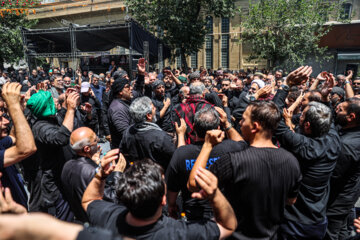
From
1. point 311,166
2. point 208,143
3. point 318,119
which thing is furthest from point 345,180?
point 208,143

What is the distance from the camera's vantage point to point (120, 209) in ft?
4.61

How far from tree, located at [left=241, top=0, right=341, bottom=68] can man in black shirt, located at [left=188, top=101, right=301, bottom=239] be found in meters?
17.2

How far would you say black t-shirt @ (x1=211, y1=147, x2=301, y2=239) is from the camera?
1604 mm

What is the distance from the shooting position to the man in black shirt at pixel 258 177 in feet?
5.27

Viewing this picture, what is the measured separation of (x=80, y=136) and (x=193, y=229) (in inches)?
59.1

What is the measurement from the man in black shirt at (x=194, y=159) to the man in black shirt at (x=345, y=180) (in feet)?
3.91

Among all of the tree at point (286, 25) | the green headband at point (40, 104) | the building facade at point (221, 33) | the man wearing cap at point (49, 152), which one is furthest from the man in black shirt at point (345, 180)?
the tree at point (286, 25)

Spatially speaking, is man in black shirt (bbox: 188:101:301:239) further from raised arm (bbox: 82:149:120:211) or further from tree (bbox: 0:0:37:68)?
tree (bbox: 0:0:37:68)

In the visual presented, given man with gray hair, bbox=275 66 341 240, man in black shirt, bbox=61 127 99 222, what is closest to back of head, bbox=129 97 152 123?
man in black shirt, bbox=61 127 99 222

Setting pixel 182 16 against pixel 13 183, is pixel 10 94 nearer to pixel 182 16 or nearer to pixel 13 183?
pixel 13 183

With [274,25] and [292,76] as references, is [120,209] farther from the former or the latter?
[274,25]

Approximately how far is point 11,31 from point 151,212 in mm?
23597

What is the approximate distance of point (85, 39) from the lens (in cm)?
1444

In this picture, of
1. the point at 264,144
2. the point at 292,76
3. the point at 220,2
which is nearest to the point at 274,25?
the point at 220,2
